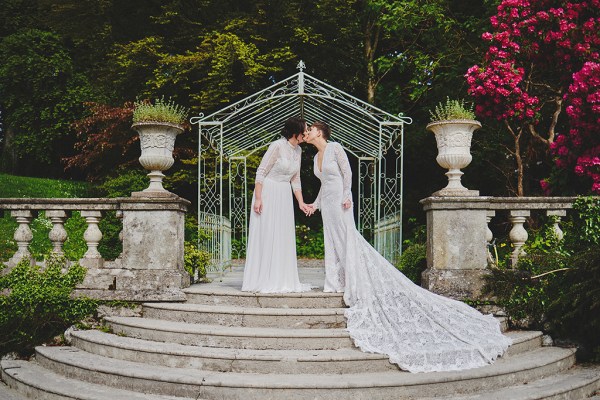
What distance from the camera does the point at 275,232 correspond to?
625 cm

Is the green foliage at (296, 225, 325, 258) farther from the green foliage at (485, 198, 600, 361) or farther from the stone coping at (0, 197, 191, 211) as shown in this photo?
the green foliage at (485, 198, 600, 361)

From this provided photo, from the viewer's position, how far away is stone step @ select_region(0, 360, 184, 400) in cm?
459

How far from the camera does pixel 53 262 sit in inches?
255

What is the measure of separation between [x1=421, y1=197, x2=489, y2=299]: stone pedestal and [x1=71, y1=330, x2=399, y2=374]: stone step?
157 centimetres

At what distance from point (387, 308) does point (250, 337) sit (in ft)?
4.28

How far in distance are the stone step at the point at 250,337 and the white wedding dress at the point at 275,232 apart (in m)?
0.84

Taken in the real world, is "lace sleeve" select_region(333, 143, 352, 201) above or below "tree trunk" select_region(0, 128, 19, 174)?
below

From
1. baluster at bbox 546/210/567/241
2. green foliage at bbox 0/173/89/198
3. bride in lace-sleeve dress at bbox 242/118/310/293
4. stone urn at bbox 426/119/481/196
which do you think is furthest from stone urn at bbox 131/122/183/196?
green foliage at bbox 0/173/89/198

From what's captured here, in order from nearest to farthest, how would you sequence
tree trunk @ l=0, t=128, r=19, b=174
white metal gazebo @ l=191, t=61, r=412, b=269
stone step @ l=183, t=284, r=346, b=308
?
stone step @ l=183, t=284, r=346, b=308
white metal gazebo @ l=191, t=61, r=412, b=269
tree trunk @ l=0, t=128, r=19, b=174

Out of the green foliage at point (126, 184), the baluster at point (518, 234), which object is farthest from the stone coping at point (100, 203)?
the green foliage at point (126, 184)

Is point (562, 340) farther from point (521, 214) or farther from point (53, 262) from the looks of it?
point (53, 262)

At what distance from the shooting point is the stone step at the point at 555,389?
4.57 metres

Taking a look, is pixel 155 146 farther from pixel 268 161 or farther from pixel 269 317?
pixel 269 317

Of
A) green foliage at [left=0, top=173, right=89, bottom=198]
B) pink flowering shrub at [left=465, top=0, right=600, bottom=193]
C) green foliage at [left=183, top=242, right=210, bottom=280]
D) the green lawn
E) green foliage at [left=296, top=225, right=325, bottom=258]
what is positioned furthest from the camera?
green foliage at [left=0, top=173, right=89, bottom=198]
